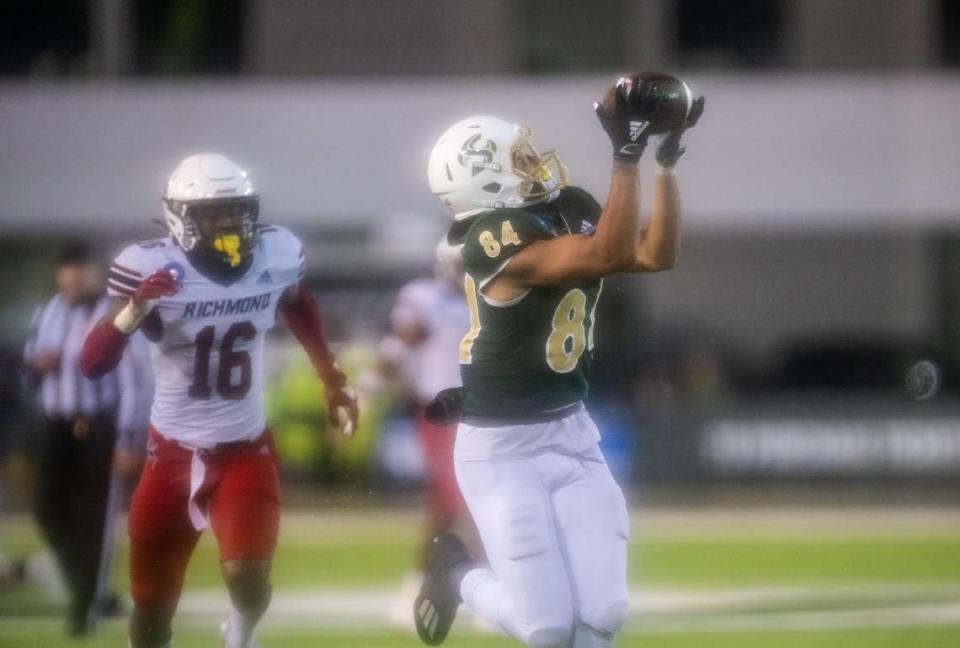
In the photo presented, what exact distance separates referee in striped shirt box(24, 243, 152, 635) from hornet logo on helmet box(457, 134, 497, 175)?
253 cm

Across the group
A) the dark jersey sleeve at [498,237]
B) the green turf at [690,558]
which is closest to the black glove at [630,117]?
the dark jersey sleeve at [498,237]

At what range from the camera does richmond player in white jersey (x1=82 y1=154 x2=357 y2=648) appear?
4.91 m

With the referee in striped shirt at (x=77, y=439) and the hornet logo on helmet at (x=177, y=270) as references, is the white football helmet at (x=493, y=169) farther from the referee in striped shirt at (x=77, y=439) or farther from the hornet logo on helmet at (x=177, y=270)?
the referee in striped shirt at (x=77, y=439)

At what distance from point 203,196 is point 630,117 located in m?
1.39

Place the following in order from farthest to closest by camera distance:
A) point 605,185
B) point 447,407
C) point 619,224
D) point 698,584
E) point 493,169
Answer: point 605,185 → point 698,584 → point 447,407 → point 493,169 → point 619,224

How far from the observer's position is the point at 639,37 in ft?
55.8

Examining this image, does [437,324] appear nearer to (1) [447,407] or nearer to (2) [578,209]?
(1) [447,407]

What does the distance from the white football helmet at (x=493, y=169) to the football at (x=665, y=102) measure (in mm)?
457

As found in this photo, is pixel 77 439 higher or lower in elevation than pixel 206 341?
lower

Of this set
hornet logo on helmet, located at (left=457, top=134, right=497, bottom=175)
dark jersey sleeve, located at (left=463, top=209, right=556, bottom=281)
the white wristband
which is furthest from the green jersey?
the white wristband

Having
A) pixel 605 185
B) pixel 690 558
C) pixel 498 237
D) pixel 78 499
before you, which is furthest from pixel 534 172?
pixel 605 185

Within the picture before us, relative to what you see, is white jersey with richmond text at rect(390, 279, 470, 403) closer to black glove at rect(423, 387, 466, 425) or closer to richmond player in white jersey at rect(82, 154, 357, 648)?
richmond player in white jersey at rect(82, 154, 357, 648)

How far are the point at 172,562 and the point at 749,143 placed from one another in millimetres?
11780

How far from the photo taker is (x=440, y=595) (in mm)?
5047
